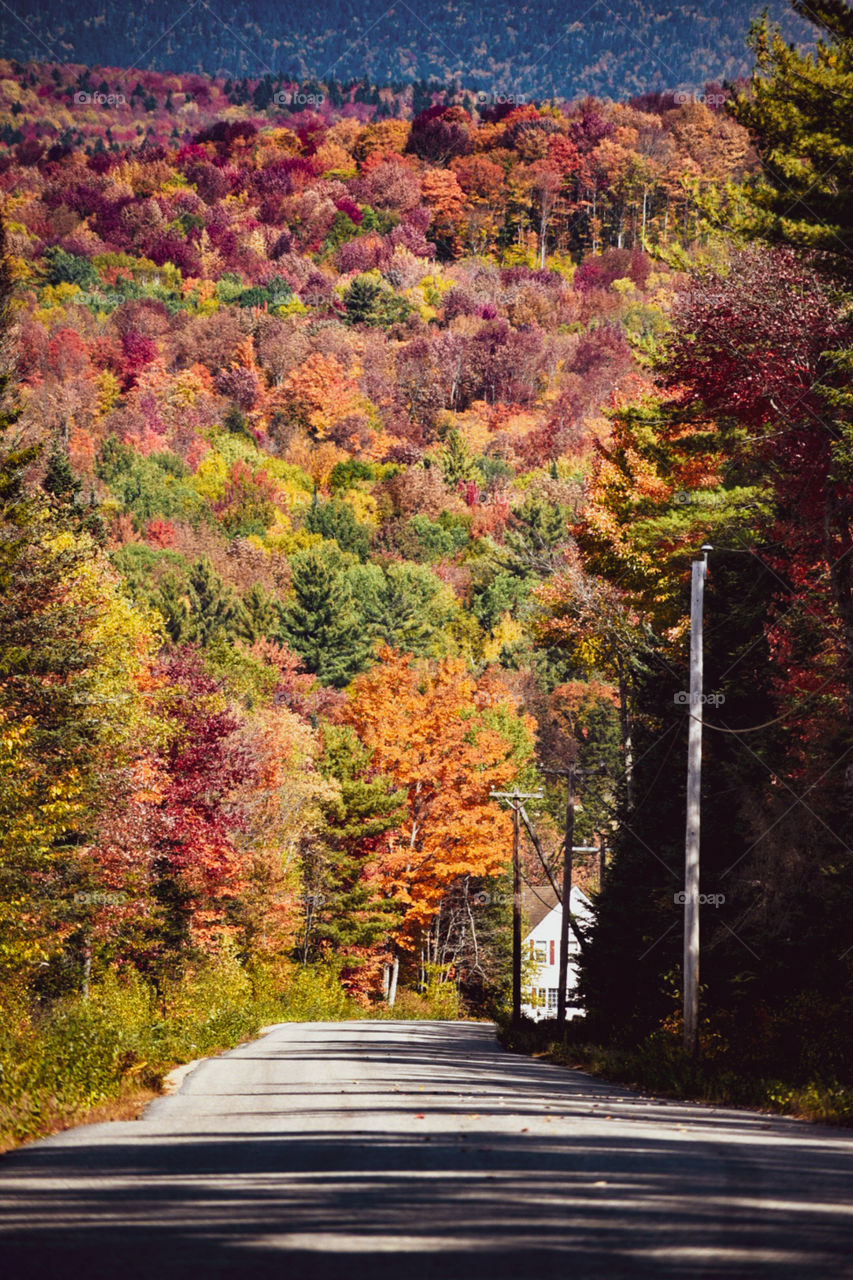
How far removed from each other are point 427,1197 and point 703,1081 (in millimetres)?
12765

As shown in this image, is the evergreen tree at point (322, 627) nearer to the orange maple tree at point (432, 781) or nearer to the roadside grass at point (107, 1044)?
the orange maple tree at point (432, 781)

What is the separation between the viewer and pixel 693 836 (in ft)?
75.6

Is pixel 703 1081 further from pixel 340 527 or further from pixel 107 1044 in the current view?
pixel 340 527

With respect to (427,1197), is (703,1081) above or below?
below

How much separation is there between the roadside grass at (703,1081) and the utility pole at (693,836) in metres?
0.67

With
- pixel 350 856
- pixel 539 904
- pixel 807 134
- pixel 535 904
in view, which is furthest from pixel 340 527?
pixel 807 134

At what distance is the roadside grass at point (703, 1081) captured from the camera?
54.7 feet

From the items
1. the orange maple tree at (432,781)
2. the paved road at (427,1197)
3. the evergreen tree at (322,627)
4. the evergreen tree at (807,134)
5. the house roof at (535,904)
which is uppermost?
the evergreen tree at (322,627)

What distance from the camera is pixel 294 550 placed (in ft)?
358

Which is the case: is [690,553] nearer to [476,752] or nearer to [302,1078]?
[302,1078]

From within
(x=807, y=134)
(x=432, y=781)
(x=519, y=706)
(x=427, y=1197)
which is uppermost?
(x=519, y=706)

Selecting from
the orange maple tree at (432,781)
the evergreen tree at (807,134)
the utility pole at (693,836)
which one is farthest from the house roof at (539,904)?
the evergreen tree at (807,134)

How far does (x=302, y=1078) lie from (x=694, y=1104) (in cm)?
569

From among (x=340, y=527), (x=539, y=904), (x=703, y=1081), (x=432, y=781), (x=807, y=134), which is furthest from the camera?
(x=340, y=527)
